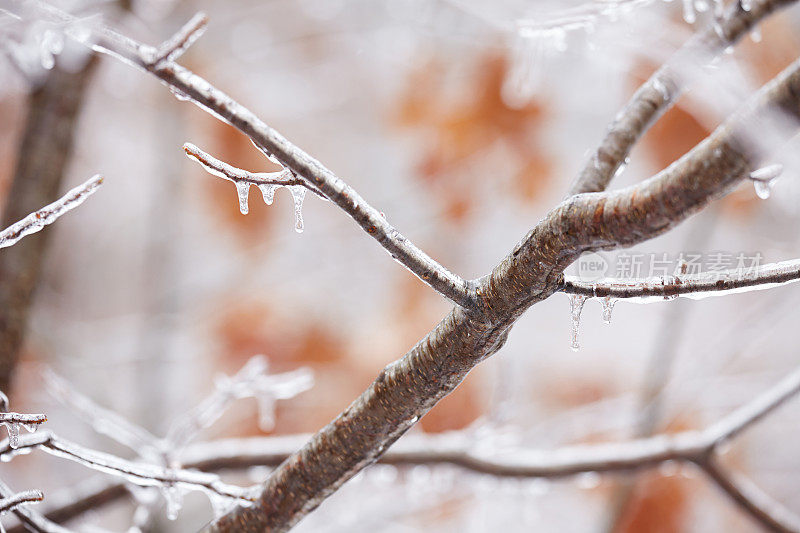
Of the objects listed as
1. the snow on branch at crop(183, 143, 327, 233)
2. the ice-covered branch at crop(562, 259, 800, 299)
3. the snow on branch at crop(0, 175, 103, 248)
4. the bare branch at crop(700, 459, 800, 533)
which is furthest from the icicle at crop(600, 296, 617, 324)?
the bare branch at crop(700, 459, 800, 533)

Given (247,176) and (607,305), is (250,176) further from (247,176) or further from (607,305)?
(607,305)

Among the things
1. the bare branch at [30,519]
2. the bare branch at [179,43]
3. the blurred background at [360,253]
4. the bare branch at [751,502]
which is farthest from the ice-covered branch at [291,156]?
the blurred background at [360,253]

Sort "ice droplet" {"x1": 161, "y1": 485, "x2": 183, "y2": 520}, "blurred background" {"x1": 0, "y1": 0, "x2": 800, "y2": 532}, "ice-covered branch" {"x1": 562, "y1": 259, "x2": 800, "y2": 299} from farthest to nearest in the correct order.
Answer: "blurred background" {"x1": 0, "y1": 0, "x2": 800, "y2": 532} → "ice droplet" {"x1": 161, "y1": 485, "x2": 183, "y2": 520} → "ice-covered branch" {"x1": 562, "y1": 259, "x2": 800, "y2": 299}

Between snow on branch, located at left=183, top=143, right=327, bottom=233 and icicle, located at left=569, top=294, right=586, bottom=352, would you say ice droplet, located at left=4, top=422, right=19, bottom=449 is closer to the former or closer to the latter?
snow on branch, located at left=183, top=143, right=327, bottom=233

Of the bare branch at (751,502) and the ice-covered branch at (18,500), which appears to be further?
the bare branch at (751,502)

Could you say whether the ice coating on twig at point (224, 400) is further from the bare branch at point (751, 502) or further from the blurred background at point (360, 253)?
the blurred background at point (360, 253)

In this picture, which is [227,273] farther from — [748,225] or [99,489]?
[748,225]

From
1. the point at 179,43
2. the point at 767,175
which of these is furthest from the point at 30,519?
the point at 767,175
